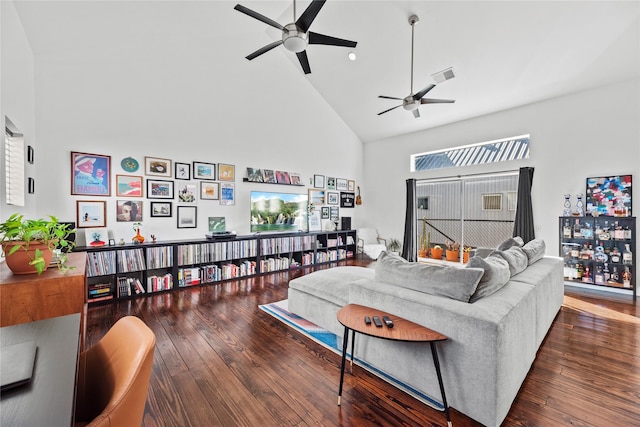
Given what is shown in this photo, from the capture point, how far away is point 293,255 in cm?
590

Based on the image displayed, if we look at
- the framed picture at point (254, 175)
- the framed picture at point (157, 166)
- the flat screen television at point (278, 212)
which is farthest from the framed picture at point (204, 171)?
the flat screen television at point (278, 212)

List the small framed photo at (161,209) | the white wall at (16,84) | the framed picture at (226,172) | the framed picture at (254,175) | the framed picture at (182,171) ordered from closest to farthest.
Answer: the white wall at (16,84) < the small framed photo at (161,209) < the framed picture at (182,171) < the framed picture at (226,172) < the framed picture at (254,175)

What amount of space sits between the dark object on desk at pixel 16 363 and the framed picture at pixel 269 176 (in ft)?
15.2

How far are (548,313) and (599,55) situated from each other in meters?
3.69

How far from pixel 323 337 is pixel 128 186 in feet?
11.3

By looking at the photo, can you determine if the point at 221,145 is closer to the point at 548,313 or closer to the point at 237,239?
the point at 237,239

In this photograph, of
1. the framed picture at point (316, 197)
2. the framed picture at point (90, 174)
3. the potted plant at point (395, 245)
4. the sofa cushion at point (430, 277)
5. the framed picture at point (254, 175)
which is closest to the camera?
the sofa cushion at point (430, 277)

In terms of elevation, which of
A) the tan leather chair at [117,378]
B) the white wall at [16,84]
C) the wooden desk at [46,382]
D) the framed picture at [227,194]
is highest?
the white wall at [16,84]

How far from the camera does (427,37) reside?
13.8ft

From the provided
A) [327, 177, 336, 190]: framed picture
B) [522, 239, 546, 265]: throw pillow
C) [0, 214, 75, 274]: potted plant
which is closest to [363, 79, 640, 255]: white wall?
[522, 239, 546, 265]: throw pillow

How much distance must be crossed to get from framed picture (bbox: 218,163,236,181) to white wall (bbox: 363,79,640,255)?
166 inches

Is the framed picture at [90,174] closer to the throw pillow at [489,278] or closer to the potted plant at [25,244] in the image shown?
the potted plant at [25,244]

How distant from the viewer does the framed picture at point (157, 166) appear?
13.7 ft

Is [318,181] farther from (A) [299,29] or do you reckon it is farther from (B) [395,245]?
(A) [299,29]
